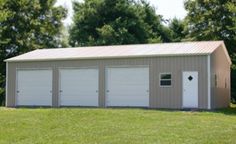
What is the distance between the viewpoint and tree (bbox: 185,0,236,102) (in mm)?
40219

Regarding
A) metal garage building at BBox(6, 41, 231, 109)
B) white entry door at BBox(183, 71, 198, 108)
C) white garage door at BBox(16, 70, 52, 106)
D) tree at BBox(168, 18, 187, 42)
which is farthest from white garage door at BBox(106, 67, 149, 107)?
tree at BBox(168, 18, 187, 42)

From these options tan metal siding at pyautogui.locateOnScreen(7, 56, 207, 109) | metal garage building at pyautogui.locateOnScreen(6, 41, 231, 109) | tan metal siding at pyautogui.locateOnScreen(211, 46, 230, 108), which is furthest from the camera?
tan metal siding at pyautogui.locateOnScreen(211, 46, 230, 108)

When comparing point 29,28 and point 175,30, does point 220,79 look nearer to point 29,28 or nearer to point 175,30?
point 175,30

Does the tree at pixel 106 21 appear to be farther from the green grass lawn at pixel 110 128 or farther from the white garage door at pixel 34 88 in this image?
the green grass lawn at pixel 110 128

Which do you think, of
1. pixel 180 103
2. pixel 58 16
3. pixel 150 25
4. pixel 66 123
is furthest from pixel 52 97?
pixel 150 25

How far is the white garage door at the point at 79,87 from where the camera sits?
28562 mm

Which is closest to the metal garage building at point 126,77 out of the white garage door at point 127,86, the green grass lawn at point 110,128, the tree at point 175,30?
the white garage door at point 127,86

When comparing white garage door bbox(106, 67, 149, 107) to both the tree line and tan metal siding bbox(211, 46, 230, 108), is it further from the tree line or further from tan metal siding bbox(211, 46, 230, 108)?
the tree line

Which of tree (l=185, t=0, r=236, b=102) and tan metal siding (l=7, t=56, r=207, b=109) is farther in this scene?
tree (l=185, t=0, r=236, b=102)

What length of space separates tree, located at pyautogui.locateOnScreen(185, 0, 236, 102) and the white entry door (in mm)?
13766

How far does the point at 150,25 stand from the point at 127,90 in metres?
27.9

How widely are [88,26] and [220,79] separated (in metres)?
23.7

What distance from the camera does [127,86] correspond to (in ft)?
90.8

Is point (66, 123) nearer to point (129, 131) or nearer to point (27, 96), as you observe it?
point (129, 131)
